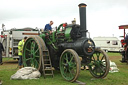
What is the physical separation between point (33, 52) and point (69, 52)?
6.85 ft

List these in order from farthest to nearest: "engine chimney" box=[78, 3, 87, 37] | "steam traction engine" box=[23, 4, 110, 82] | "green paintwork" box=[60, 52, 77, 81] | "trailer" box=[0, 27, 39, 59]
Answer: "trailer" box=[0, 27, 39, 59] < "engine chimney" box=[78, 3, 87, 37] < "steam traction engine" box=[23, 4, 110, 82] < "green paintwork" box=[60, 52, 77, 81]

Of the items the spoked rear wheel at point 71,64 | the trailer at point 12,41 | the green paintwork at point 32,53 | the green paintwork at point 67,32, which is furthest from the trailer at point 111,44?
the spoked rear wheel at point 71,64

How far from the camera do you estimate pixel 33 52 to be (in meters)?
7.56

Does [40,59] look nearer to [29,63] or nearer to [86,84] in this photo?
[29,63]

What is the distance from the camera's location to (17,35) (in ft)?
43.3

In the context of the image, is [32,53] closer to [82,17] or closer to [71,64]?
[71,64]

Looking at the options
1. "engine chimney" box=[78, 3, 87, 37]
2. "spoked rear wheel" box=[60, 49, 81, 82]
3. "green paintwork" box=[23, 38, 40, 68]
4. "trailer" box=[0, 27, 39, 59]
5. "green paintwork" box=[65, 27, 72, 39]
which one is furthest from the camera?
"trailer" box=[0, 27, 39, 59]

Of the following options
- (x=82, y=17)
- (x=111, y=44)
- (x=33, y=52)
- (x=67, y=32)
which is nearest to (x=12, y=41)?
(x=33, y=52)

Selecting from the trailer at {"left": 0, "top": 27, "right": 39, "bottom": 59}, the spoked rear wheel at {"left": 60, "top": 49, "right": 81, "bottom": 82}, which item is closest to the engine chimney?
the spoked rear wheel at {"left": 60, "top": 49, "right": 81, "bottom": 82}

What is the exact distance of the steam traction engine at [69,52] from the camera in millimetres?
6196

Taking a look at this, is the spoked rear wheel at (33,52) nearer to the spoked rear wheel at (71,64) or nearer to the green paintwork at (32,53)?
Result: the green paintwork at (32,53)

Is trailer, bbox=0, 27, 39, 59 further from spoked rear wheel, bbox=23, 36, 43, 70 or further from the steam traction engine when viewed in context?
the steam traction engine

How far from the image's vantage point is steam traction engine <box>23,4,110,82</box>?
20.3 feet

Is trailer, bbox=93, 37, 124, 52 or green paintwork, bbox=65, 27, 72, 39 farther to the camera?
trailer, bbox=93, 37, 124, 52
